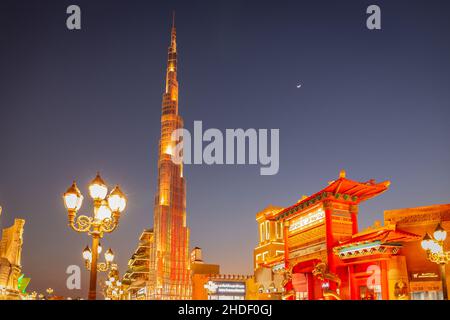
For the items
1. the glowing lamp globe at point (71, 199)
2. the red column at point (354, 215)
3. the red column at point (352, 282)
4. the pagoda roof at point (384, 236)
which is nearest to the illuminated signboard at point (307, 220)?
the red column at point (354, 215)

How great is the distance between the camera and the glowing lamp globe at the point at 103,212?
10.7 meters

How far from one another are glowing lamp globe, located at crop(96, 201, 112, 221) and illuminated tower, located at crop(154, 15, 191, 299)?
119963 millimetres

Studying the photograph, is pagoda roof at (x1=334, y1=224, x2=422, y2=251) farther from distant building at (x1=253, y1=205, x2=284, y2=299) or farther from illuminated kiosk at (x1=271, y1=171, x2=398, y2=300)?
distant building at (x1=253, y1=205, x2=284, y2=299)

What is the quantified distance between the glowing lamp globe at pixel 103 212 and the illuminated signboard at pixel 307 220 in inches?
724

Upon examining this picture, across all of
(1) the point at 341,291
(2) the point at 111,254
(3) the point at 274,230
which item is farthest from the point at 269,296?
(2) the point at 111,254

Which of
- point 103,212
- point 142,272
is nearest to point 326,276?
point 103,212

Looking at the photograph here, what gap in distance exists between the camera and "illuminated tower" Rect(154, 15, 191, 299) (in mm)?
127925

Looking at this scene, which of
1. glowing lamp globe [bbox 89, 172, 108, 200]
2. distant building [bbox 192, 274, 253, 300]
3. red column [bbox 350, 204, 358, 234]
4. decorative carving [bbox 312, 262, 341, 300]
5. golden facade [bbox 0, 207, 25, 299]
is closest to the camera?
glowing lamp globe [bbox 89, 172, 108, 200]

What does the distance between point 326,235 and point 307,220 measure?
3304 millimetres

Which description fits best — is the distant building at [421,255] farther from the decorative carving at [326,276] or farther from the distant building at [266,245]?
the distant building at [266,245]

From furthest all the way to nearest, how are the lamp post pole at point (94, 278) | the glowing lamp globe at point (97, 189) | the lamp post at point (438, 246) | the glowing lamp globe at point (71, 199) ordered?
the lamp post at point (438, 246), the glowing lamp globe at point (97, 189), the glowing lamp globe at point (71, 199), the lamp post pole at point (94, 278)

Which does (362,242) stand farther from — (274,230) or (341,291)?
(274,230)

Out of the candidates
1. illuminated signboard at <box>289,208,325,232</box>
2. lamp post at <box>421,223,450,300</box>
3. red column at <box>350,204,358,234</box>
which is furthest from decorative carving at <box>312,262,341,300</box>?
lamp post at <box>421,223,450,300</box>
